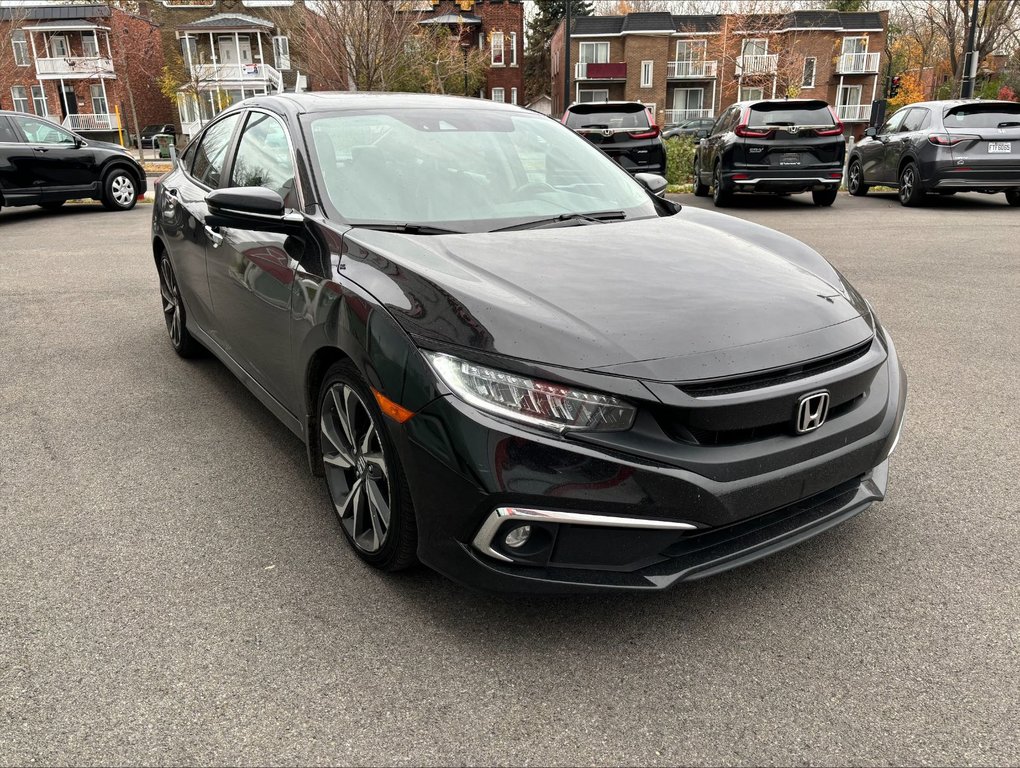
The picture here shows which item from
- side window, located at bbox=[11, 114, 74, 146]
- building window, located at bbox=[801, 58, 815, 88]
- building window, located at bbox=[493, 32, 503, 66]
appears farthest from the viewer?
building window, located at bbox=[493, 32, 503, 66]

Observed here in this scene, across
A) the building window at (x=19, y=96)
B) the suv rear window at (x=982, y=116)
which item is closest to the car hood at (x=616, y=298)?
the suv rear window at (x=982, y=116)

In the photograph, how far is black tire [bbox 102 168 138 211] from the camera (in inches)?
530

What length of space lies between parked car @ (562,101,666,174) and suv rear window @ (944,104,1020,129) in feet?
14.1

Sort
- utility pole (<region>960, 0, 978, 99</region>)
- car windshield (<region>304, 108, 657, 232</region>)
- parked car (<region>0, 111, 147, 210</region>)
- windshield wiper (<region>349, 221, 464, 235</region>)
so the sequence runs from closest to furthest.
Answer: windshield wiper (<region>349, 221, 464, 235</region>) < car windshield (<region>304, 108, 657, 232</region>) < parked car (<region>0, 111, 147, 210</region>) < utility pole (<region>960, 0, 978, 99</region>)

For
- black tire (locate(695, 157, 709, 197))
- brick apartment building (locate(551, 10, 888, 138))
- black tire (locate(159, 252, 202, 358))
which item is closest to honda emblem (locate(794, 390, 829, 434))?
black tire (locate(159, 252, 202, 358))

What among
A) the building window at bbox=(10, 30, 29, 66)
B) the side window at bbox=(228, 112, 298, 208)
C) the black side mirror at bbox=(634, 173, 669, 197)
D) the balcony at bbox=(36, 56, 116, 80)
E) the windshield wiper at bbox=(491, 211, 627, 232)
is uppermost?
the building window at bbox=(10, 30, 29, 66)

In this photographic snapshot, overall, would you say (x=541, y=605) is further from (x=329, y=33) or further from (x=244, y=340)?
(x=329, y=33)

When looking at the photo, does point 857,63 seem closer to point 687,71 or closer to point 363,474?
point 687,71

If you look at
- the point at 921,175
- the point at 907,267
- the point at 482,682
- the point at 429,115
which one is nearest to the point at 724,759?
the point at 482,682

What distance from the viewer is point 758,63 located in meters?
47.0

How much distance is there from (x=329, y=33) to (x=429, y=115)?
20.1m

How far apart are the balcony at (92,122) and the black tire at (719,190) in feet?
163

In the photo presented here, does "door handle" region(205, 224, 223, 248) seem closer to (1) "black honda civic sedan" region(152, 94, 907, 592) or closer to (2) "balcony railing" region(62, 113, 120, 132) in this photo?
(1) "black honda civic sedan" region(152, 94, 907, 592)

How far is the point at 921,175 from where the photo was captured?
12.1 m
